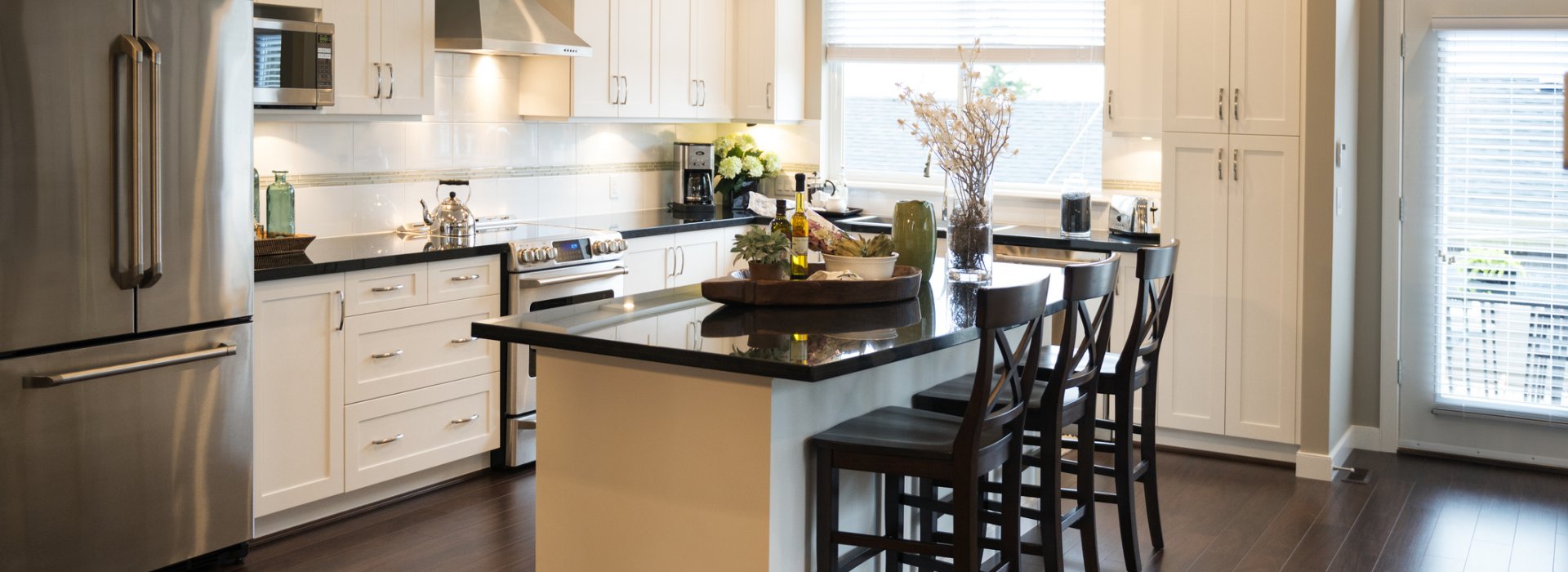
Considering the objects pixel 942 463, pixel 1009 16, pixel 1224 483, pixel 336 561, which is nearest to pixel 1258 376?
pixel 1224 483

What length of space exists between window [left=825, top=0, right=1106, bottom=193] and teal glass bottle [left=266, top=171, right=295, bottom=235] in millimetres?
2999

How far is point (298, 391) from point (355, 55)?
46.6 inches

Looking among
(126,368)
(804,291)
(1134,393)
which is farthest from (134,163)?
(1134,393)

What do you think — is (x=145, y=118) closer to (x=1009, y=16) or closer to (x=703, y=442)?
(x=703, y=442)

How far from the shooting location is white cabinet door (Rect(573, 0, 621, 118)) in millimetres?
5336

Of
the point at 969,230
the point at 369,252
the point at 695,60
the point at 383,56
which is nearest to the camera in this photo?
the point at 969,230

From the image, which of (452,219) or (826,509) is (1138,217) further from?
(826,509)

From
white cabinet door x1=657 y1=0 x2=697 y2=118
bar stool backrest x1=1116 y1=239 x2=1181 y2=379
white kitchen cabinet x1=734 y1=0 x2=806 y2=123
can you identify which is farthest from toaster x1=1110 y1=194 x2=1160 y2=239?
white cabinet door x1=657 y1=0 x2=697 y2=118

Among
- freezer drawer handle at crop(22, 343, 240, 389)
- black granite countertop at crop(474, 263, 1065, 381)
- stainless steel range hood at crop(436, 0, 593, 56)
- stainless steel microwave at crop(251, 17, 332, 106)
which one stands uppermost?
stainless steel range hood at crop(436, 0, 593, 56)

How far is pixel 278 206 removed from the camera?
435 centimetres

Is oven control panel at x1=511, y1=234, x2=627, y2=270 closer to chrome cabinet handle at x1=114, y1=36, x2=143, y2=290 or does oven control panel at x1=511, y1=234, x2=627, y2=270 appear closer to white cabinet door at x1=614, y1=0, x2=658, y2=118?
white cabinet door at x1=614, y1=0, x2=658, y2=118

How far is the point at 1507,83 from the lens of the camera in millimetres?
4930

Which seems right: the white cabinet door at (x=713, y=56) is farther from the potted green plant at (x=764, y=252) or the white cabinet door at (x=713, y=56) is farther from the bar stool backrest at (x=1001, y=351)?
the bar stool backrest at (x=1001, y=351)

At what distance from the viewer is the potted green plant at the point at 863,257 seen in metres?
3.35
